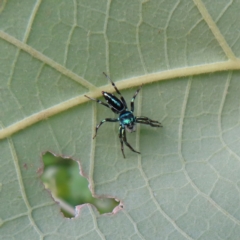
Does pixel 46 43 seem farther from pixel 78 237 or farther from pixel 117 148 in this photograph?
pixel 78 237

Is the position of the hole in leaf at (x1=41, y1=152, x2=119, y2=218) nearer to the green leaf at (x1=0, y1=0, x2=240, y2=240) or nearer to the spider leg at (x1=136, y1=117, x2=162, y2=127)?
the green leaf at (x1=0, y1=0, x2=240, y2=240)

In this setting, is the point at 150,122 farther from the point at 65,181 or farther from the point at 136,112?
the point at 65,181

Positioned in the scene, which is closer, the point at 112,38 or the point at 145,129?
the point at 112,38

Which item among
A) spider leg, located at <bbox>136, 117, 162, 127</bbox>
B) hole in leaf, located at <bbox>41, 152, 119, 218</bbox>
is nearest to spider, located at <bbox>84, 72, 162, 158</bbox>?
spider leg, located at <bbox>136, 117, 162, 127</bbox>

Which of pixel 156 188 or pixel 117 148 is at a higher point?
pixel 117 148

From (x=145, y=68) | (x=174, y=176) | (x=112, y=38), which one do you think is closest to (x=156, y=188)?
(x=174, y=176)

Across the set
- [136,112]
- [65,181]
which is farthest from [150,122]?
[65,181]

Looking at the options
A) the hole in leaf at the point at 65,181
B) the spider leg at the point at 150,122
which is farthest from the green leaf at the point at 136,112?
the hole in leaf at the point at 65,181

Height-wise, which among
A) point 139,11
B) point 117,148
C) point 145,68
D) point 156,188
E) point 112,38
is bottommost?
point 156,188
